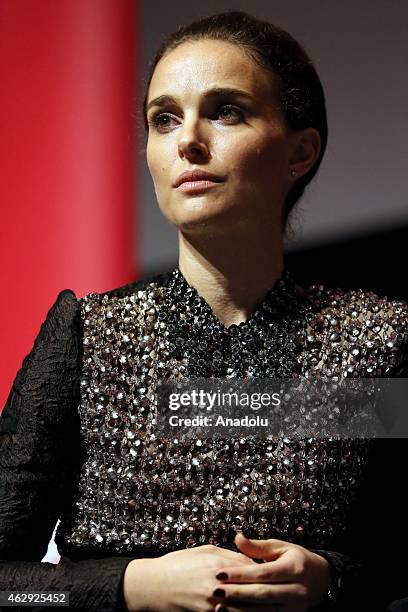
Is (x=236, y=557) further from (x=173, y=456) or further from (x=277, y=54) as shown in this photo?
(x=277, y=54)

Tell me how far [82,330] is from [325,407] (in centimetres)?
27

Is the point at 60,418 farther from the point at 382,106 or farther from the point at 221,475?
the point at 382,106

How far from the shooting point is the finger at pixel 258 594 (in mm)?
919

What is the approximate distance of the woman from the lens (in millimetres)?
1019

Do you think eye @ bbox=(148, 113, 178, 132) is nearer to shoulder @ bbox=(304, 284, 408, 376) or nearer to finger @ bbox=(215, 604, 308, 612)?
shoulder @ bbox=(304, 284, 408, 376)

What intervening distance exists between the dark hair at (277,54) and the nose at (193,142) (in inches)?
4.3

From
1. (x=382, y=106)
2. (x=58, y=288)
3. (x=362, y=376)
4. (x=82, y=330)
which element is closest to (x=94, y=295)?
(x=82, y=330)

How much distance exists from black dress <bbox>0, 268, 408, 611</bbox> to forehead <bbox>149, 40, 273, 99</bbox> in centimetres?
20

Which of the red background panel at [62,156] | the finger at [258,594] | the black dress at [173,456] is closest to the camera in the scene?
the finger at [258,594]

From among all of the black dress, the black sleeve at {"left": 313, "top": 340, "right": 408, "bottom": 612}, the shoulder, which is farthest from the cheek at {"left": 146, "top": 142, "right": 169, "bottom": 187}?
the black sleeve at {"left": 313, "top": 340, "right": 408, "bottom": 612}

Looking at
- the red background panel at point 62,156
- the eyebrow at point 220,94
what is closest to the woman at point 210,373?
the eyebrow at point 220,94

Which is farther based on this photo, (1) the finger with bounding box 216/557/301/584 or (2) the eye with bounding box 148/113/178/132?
(2) the eye with bounding box 148/113/178/132

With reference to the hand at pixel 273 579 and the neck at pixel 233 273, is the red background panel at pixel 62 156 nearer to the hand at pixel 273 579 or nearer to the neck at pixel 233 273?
the neck at pixel 233 273

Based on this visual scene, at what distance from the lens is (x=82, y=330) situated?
1.10 metres
